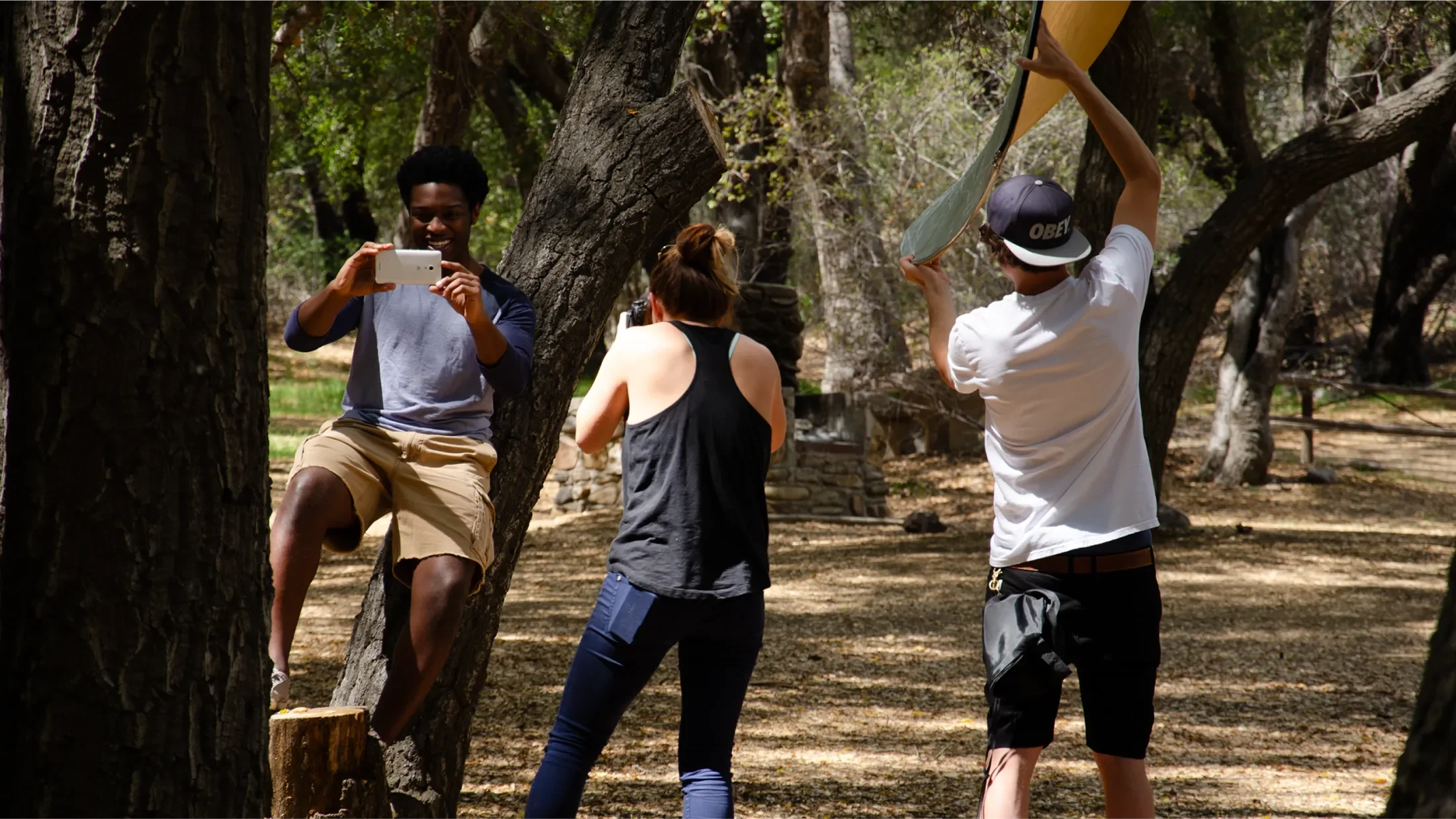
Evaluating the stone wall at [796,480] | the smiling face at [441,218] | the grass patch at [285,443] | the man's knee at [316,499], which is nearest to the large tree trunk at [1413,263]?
the stone wall at [796,480]

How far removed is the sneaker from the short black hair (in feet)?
3.92

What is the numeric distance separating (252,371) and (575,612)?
6338 millimetres

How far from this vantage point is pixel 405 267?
2986 millimetres

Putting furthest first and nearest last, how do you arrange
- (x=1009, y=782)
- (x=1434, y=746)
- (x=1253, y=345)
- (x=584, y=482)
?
(x=1253, y=345) < (x=584, y=482) < (x=1009, y=782) < (x=1434, y=746)

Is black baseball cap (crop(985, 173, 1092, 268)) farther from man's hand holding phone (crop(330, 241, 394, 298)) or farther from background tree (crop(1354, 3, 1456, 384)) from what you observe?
background tree (crop(1354, 3, 1456, 384))

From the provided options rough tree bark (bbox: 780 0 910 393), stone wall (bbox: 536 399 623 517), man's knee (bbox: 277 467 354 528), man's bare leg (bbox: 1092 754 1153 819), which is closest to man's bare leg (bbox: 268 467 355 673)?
man's knee (bbox: 277 467 354 528)

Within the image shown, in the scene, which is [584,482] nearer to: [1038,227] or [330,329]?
[330,329]

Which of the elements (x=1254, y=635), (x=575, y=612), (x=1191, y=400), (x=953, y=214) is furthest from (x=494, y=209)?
(x=953, y=214)

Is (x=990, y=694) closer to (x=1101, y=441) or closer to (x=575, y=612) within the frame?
(x=1101, y=441)

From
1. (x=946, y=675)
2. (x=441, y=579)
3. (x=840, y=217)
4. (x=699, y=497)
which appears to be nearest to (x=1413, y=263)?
(x=840, y=217)

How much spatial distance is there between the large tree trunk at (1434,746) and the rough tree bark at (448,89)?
8.97 metres

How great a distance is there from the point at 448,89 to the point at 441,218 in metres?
8.06

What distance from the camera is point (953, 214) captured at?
3.02 meters

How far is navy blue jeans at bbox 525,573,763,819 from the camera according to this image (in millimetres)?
2842
